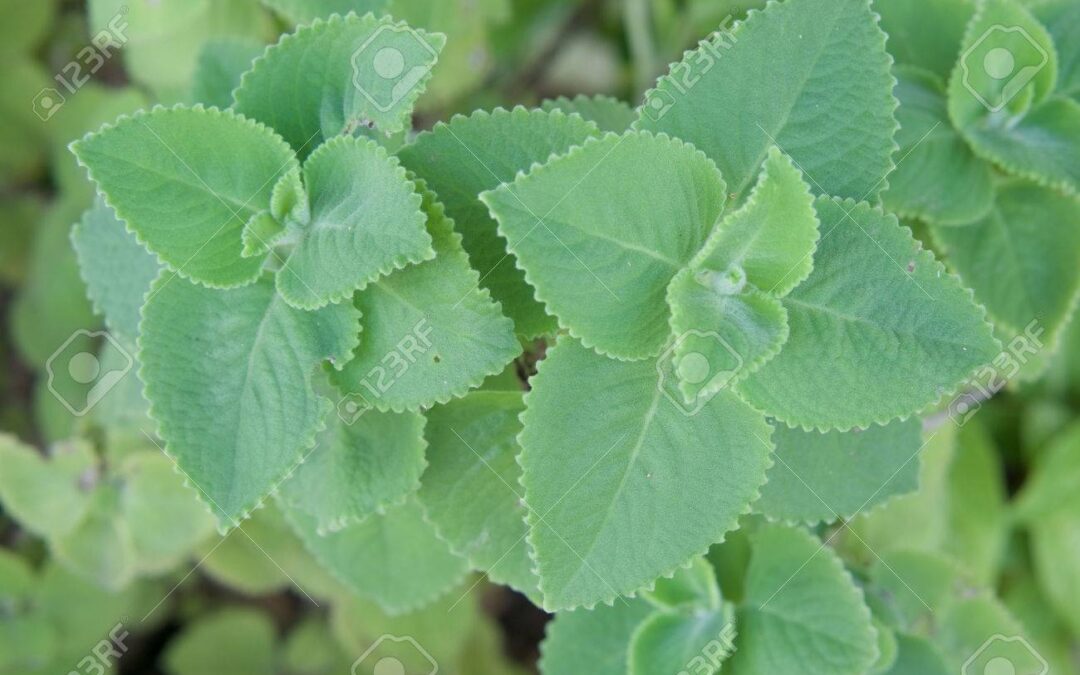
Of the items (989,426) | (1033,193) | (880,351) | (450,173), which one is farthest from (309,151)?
(989,426)

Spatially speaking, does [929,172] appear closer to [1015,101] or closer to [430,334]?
[1015,101]

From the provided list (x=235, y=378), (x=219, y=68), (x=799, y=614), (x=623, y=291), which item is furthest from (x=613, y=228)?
(x=219, y=68)

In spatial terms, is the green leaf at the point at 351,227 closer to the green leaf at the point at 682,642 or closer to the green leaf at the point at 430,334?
the green leaf at the point at 430,334

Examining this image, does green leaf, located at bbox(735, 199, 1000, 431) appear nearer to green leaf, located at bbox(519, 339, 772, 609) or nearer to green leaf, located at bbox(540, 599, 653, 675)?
green leaf, located at bbox(519, 339, 772, 609)

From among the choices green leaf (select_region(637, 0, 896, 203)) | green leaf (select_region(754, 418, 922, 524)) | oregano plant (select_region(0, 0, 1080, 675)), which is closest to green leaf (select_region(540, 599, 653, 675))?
oregano plant (select_region(0, 0, 1080, 675))

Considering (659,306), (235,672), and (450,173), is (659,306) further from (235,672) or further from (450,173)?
(235,672)

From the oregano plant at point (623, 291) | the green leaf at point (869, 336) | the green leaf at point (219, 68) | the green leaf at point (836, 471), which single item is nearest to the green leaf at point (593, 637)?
the oregano plant at point (623, 291)
